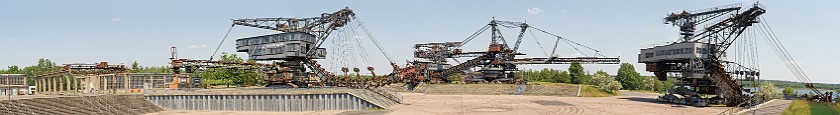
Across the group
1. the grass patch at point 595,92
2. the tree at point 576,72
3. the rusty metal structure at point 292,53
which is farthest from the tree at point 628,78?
the rusty metal structure at point 292,53

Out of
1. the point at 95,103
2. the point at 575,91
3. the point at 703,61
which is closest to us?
the point at 95,103

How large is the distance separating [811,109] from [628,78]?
77118 millimetres

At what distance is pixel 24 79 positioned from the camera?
6725 centimetres

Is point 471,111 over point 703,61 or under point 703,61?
under

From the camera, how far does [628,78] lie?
11600cm

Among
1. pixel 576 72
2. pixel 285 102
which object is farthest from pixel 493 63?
pixel 285 102

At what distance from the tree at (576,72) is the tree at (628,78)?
28.3ft

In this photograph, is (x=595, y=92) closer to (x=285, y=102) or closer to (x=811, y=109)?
(x=811, y=109)

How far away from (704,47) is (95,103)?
5695 cm

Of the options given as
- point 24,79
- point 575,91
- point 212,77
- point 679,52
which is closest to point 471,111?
point 679,52

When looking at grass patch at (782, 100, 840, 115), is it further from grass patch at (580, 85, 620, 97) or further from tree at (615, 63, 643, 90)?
tree at (615, 63, 643, 90)

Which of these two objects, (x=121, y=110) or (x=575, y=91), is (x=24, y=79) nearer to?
(x=121, y=110)

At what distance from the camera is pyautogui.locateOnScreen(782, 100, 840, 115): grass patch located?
3709cm

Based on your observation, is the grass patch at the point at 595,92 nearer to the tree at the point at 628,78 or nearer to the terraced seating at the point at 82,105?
the tree at the point at 628,78
